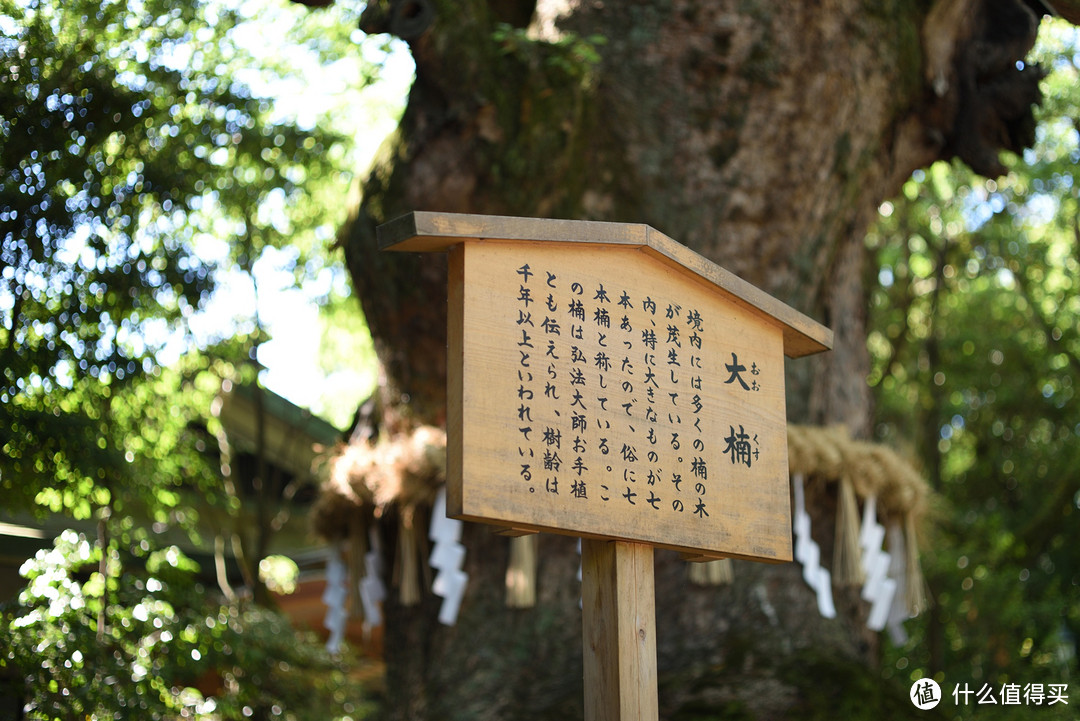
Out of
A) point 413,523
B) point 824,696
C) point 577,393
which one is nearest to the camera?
point 577,393

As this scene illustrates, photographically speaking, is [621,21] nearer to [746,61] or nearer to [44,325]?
[746,61]

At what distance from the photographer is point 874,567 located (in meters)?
4.46

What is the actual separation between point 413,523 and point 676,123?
1.98 m

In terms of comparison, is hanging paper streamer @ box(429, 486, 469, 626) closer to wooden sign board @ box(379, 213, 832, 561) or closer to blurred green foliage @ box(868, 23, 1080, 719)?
wooden sign board @ box(379, 213, 832, 561)

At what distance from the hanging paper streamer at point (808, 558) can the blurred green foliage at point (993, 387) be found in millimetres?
4372

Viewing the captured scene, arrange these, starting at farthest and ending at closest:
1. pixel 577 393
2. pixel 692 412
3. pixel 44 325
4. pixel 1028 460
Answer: pixel 1028 460
pixel 44 325
pixel 692 412
pixel 577 393

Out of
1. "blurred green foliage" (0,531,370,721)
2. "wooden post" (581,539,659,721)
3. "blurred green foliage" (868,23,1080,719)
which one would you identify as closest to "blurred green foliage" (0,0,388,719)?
"blurred green foliage" (0,531,370,721)

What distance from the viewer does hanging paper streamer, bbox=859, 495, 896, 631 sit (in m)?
4.45

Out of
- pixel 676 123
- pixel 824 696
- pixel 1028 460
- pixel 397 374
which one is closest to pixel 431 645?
pixel 397 374

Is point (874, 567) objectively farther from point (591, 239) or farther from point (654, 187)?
point (591, 239)

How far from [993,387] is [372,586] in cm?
752

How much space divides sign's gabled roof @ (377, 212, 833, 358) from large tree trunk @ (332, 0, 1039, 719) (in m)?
1.27

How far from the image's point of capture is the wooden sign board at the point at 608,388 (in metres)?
2.28

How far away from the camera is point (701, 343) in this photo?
2.73 metres
